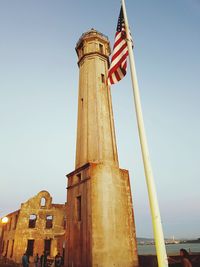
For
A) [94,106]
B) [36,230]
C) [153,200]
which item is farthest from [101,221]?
[36,230]

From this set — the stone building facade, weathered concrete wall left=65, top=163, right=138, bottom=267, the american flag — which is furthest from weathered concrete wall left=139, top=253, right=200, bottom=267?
the stone building facade

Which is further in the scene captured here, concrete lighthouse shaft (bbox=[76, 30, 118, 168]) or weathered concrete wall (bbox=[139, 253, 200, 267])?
concrete lighthouse shaft (bbox=[76, 30, 118, 168])

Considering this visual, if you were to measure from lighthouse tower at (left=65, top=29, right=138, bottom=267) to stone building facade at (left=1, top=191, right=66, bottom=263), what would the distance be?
729 inches

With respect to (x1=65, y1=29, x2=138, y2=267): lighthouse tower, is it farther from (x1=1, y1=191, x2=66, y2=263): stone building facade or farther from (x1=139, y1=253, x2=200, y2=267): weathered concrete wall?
(x1=1, y1=191, x2=66, y2=263): stone building facade

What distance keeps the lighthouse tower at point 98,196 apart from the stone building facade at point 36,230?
18.5 m

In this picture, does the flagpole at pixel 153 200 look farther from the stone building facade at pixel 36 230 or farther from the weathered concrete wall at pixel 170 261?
the stone building facade at pixel 36 230

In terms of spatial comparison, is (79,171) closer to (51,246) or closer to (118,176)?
(118,176)

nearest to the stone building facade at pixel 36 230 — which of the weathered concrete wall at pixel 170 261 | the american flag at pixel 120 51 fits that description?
the weathered concrete wall at pixel 170 261

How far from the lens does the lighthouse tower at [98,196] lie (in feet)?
39.4

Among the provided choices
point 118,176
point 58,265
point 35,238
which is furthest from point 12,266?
point 118,176

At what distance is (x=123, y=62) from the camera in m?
7.75

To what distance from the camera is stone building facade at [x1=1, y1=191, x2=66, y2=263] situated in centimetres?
2948

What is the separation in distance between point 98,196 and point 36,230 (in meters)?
22.0

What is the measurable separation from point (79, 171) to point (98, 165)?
162cm
